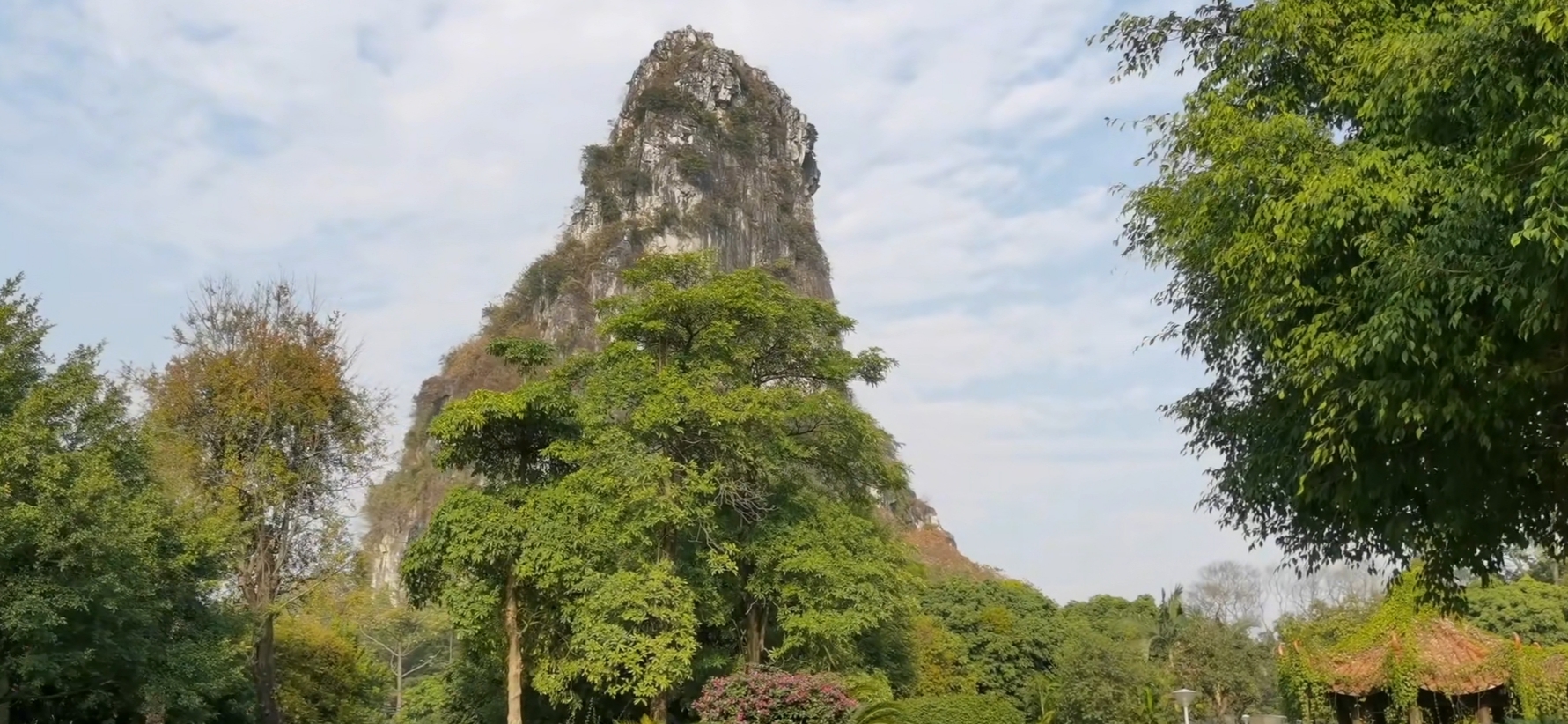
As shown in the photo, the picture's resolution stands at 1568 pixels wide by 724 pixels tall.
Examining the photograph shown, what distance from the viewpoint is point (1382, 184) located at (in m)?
7.82

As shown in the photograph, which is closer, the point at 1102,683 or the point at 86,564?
the point at 86,564

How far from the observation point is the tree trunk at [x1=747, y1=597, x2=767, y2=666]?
24312 millimetres

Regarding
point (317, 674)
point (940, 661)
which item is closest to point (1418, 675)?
point (940, 661)

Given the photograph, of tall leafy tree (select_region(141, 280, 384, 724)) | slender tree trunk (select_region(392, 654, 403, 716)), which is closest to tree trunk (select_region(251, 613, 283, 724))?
tall leafy tree (select_region(141, 280, 384, 724))

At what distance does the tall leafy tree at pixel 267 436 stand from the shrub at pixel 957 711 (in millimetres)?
12175

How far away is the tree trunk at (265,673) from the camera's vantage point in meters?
23.3

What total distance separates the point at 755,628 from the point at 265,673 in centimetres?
974

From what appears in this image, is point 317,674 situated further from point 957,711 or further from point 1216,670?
point 1216,670

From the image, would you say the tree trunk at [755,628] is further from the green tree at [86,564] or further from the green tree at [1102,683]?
the green tree at [1102,683]

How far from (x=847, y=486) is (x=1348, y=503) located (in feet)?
53.7

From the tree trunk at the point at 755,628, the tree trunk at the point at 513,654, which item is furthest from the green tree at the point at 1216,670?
the tree trunk at the point at 513,654

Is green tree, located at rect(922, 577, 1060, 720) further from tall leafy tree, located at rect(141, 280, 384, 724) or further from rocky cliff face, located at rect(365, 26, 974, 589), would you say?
rocky cliff face, located at rect(365, 26, 974, 589)

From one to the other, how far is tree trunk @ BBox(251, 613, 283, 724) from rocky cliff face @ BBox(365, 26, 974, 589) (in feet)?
158

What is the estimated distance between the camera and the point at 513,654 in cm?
2389
